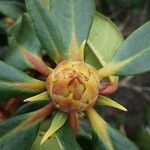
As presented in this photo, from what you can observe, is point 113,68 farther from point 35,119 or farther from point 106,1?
point 106,1

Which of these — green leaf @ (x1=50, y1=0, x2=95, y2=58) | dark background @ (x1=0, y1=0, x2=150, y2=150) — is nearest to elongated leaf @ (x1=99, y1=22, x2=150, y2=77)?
green leaf @ (x1=50, y1=0, x2=95, y2=58)

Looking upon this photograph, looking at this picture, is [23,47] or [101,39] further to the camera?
[101,39]

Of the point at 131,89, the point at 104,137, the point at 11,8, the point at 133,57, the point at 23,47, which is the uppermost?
the point at 11,8

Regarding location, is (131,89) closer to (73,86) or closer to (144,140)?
(144,140)

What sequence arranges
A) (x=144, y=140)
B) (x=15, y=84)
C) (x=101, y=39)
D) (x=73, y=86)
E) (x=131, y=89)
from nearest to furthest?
(x=73, y=86) → (x=15, y=84) → (x=101, y=39) → (x=144, y=140) → (x=131, y=89)

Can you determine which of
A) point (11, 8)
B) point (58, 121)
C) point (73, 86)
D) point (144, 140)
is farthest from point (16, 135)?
point (144, 140)

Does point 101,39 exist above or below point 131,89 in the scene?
above

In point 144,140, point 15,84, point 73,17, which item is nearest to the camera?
point 15,84
